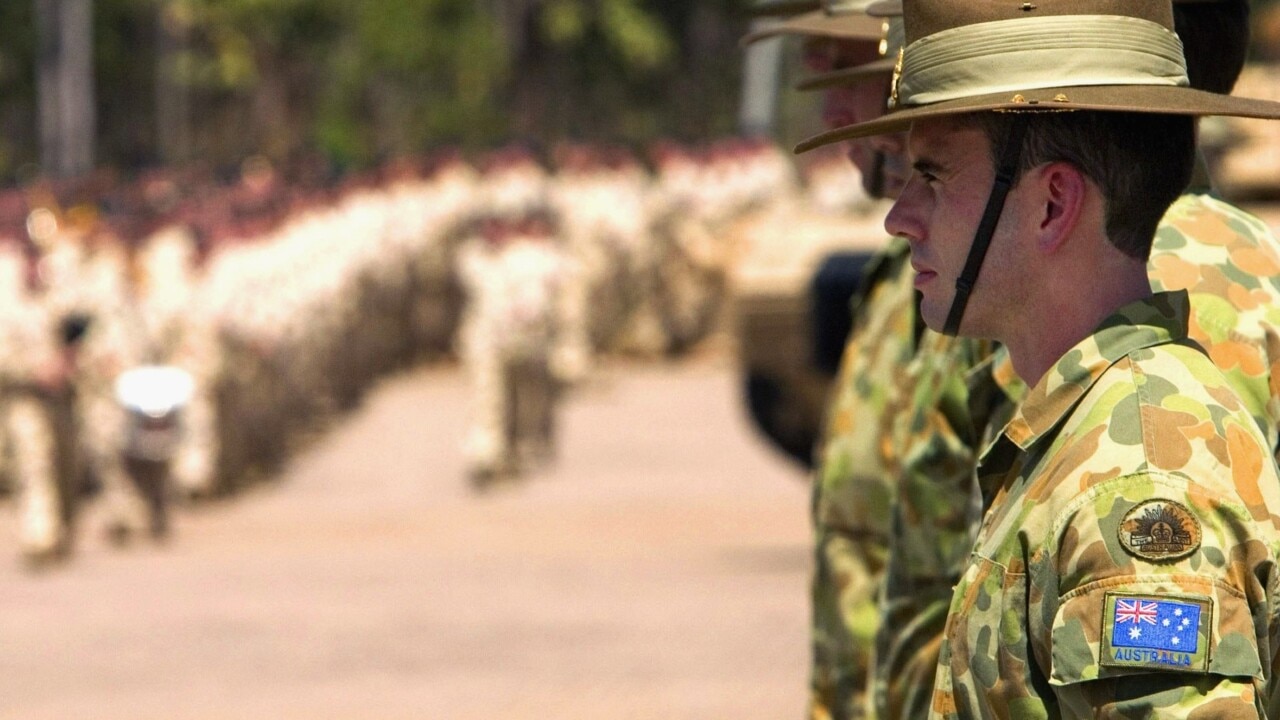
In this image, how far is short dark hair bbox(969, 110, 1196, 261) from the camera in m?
2.51

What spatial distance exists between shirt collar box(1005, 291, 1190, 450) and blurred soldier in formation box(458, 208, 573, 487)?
1351 centimetres

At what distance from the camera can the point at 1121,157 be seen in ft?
8.25

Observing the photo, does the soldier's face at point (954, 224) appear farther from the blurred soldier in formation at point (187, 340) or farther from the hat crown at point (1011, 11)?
the blurred soldier in formation at point (187, 340)

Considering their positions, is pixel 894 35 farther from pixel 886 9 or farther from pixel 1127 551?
pixel 1127 551

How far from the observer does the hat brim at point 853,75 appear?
3818 mm

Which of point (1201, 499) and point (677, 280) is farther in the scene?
point (677, 280)

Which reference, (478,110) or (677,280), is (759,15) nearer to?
(677,280)

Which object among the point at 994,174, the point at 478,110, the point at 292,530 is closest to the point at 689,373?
the point at 292,530

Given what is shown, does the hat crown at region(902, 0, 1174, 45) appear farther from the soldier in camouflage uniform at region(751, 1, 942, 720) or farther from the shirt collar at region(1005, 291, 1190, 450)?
the soldier in camouflage uniform at region(751, 1, 942, 720)

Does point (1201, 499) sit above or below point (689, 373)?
above

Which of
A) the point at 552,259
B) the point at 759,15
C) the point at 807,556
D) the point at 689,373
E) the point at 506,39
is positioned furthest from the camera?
the point at 506,39

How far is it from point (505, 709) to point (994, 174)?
6.48 m

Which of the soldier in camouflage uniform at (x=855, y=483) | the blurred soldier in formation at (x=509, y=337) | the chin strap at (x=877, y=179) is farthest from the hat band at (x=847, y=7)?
the blurred soldier in formation at (x=509, y=337)

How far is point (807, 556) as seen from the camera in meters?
12.4
